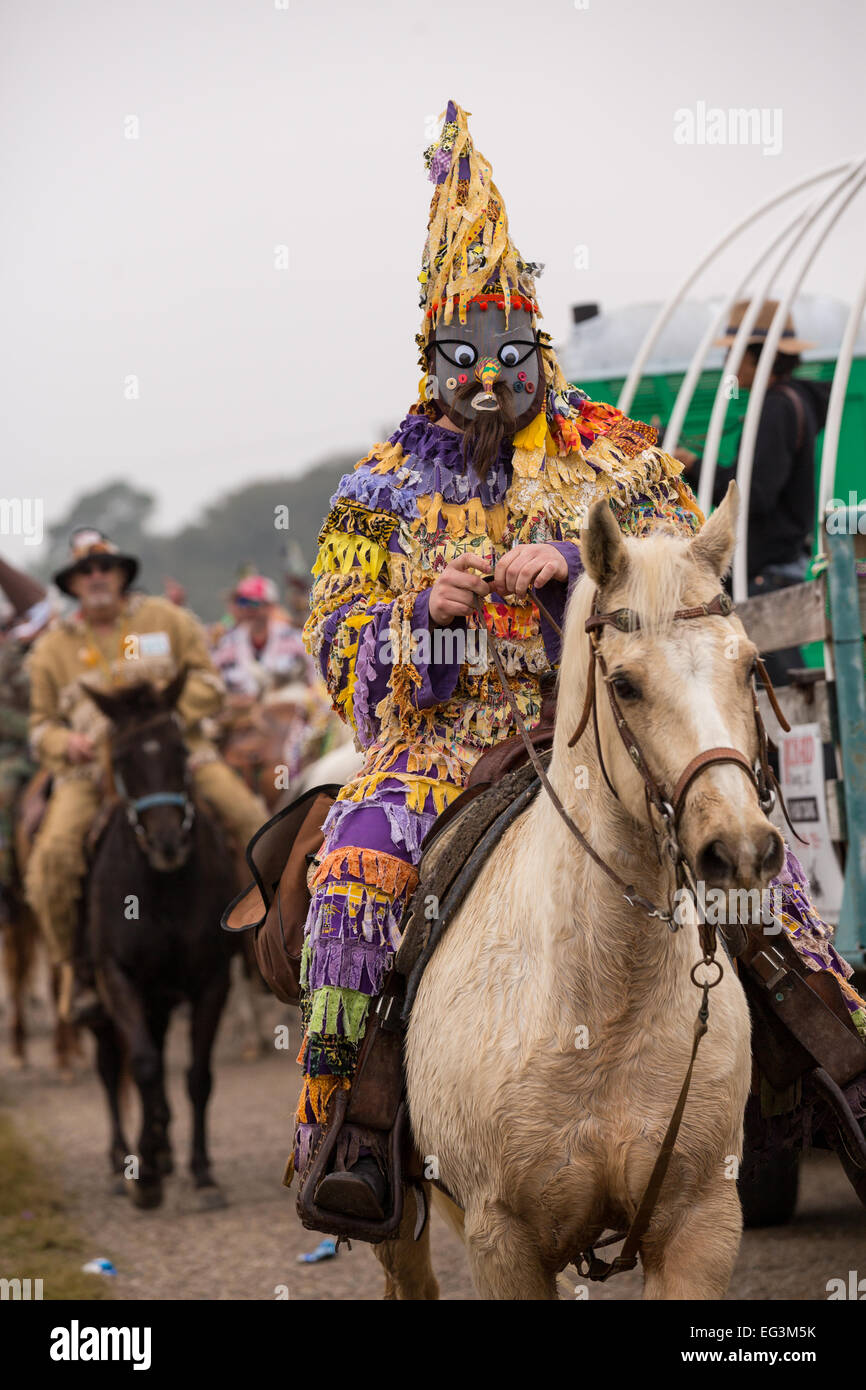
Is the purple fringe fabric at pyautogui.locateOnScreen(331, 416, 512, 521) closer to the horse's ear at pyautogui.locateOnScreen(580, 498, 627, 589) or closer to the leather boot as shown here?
the horse's ear at pyautogui.locateOnScreen(580, 498, 627, 589)

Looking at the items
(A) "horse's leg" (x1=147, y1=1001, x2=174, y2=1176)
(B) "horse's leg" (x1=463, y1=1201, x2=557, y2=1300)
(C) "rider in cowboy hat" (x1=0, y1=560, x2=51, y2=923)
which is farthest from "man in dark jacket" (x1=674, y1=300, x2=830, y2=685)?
(C) "rider in cowboy hat" (x1=0, y1=560, x2=51, y2=923)

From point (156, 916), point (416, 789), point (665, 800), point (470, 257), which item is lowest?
point (156, 916)

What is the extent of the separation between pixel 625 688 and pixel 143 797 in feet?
18.9

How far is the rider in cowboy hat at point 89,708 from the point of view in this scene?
9.25m

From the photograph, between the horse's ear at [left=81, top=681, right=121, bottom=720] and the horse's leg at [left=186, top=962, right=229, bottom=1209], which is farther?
the horse's ear at [left=81, top=681, right=121, bottom=720]

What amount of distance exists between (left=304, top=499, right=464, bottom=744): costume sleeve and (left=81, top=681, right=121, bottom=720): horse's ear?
178 inches

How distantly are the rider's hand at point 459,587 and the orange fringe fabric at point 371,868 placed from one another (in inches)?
22.6

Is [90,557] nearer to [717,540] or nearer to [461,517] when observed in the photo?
[461,517]

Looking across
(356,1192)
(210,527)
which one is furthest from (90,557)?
(210,527)

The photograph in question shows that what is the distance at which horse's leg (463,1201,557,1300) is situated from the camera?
3.25 m

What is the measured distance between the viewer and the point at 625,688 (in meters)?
2.89

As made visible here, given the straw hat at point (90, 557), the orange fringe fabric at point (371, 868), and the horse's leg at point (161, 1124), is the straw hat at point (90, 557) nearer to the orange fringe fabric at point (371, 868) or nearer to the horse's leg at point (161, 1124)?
the horse's leg at point (161, 1124)

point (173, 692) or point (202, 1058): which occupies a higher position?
point (173, 692)

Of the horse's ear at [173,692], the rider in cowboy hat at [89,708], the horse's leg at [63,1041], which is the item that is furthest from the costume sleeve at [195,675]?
the horse's leg at [63,1041]
